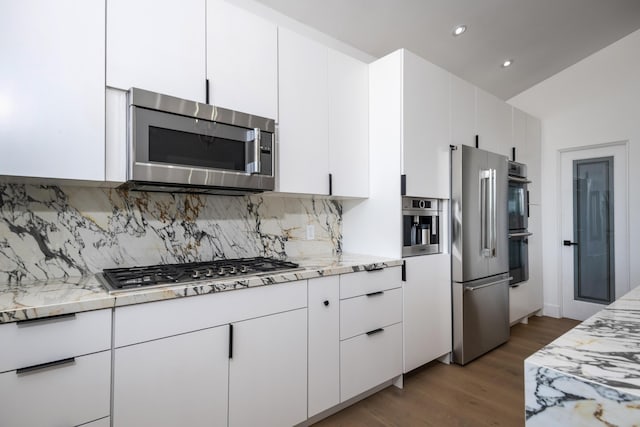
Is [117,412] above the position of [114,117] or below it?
below

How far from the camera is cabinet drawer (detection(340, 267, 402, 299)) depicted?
210 centimetres

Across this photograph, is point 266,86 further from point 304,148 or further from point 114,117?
point 114,117

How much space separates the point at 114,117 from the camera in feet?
5.22

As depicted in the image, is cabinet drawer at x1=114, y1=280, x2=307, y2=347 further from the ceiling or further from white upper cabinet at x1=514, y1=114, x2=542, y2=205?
white upper cabinet at x1=514, y1=114, x2=542, y2=205

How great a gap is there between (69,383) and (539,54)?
459 cm

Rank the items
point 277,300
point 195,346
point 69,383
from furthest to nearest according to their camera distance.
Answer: point 277,300
point 195,346
point 69,383

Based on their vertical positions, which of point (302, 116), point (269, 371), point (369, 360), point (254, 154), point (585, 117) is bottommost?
point (369, 360)

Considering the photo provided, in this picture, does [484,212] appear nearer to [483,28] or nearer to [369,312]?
[369,312]

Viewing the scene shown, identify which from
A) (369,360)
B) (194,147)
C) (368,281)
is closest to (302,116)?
(194,147)

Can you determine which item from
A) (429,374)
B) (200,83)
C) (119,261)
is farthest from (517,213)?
(119,261)

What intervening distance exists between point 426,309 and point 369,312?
62 centimetres

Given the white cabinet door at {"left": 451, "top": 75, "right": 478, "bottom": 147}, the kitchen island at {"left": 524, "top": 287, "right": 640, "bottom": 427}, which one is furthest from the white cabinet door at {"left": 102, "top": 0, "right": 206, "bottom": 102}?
the white cabinet door at {"left": 451, "top": 75, "right": 478, "bottom": 147}

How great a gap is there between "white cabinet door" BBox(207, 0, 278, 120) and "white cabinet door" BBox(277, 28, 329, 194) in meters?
0.07

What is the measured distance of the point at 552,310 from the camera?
4176 mm
